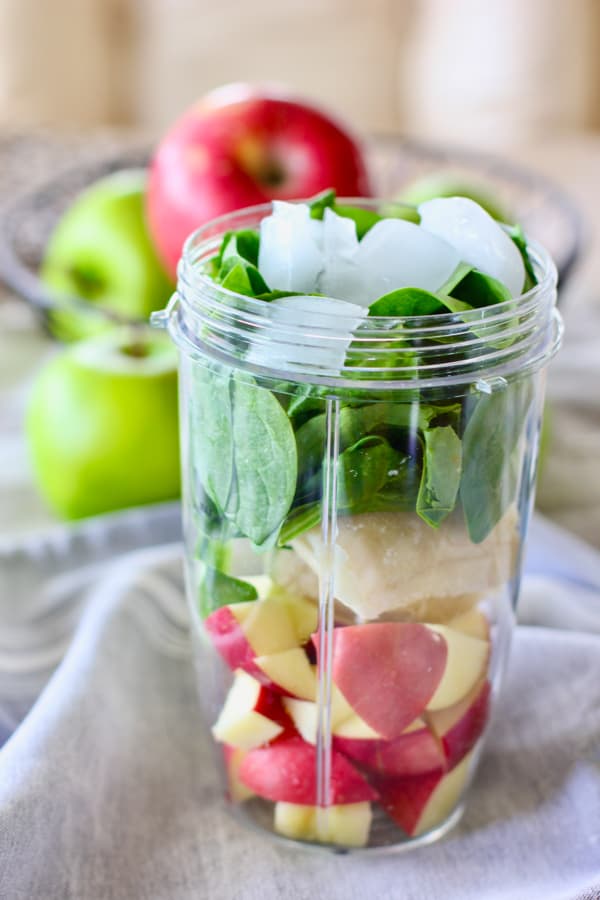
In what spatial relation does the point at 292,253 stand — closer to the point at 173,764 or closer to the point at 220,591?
the point at 220,591

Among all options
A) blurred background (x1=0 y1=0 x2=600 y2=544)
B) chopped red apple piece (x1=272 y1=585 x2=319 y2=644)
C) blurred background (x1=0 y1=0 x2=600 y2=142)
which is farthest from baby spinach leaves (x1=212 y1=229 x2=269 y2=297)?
blurred background (x1=0 y1=0 x2=600 y2=142)

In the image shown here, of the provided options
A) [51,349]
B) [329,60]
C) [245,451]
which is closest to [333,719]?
[245,451]

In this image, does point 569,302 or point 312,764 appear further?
point 569,302

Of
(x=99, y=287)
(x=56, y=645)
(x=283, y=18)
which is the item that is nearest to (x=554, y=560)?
(x=56, y=645)

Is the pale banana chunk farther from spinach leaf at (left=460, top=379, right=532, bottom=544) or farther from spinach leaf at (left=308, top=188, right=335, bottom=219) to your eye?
spinach leaf at (left=308, top=188, right=335, bottom=219)

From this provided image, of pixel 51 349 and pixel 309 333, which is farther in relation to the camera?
pixel 51 349

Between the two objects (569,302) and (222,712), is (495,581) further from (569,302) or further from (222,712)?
(569,302)
